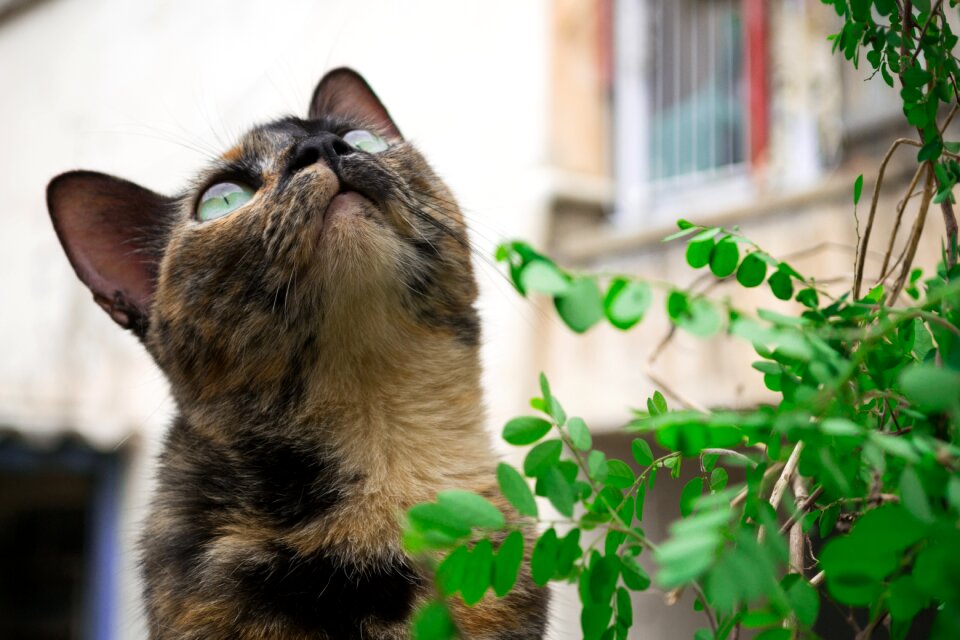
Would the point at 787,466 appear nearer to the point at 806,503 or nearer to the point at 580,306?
the point at 806,503

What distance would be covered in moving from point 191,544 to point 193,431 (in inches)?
9.5

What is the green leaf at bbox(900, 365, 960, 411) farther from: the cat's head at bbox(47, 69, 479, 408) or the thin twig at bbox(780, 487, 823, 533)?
the cat's head at bbox(47, 69, 479, 408)

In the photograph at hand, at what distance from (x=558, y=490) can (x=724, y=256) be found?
35 cm

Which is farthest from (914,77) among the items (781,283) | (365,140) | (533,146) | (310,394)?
(533,146)

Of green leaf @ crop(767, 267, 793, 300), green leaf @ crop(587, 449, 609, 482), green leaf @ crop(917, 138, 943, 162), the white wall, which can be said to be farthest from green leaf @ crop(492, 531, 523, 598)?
the white wall

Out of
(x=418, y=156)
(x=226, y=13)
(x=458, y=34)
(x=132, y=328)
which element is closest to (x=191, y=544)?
(x=132, y=328)

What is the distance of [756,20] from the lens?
477cm

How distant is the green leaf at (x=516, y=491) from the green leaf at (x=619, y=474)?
253 mm

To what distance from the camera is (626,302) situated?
717 millimetres

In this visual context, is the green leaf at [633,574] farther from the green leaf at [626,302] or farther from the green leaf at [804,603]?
the green leaf at [626,302]

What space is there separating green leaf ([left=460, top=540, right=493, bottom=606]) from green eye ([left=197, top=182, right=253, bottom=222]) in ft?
3.66

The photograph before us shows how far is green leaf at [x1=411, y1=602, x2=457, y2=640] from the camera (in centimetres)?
69

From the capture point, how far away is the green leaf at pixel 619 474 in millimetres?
1068

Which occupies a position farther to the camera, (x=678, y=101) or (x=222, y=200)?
(x=678, y=101)
